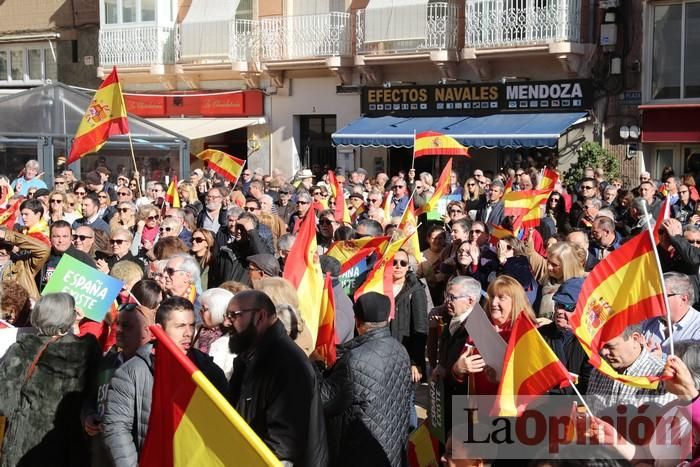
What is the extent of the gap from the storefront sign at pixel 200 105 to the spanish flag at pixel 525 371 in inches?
877

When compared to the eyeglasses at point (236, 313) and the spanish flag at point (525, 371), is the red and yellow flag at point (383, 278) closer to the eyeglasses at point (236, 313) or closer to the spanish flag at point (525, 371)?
the eyeglasses at point (236, 313)

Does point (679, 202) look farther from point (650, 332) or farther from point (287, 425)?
point (287, 425)

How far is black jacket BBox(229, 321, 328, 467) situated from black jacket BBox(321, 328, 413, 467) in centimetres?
64

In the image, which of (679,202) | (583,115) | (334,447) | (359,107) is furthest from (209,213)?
(359,107)

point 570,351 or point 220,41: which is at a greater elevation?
point 220,41

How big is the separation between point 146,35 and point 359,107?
22.2 ft

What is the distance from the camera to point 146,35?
2766cm

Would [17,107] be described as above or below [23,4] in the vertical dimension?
below

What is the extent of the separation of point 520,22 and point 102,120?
9.74 m

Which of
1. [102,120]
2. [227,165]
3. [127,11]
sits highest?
[127,11]

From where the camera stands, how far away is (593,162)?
64.7ft

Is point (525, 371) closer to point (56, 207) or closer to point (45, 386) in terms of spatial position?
point (45, 386)

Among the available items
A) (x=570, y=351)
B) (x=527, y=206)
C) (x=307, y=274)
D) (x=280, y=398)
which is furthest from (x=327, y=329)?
(x=527, y=206)

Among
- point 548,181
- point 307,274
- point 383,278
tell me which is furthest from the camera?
point 548,181
